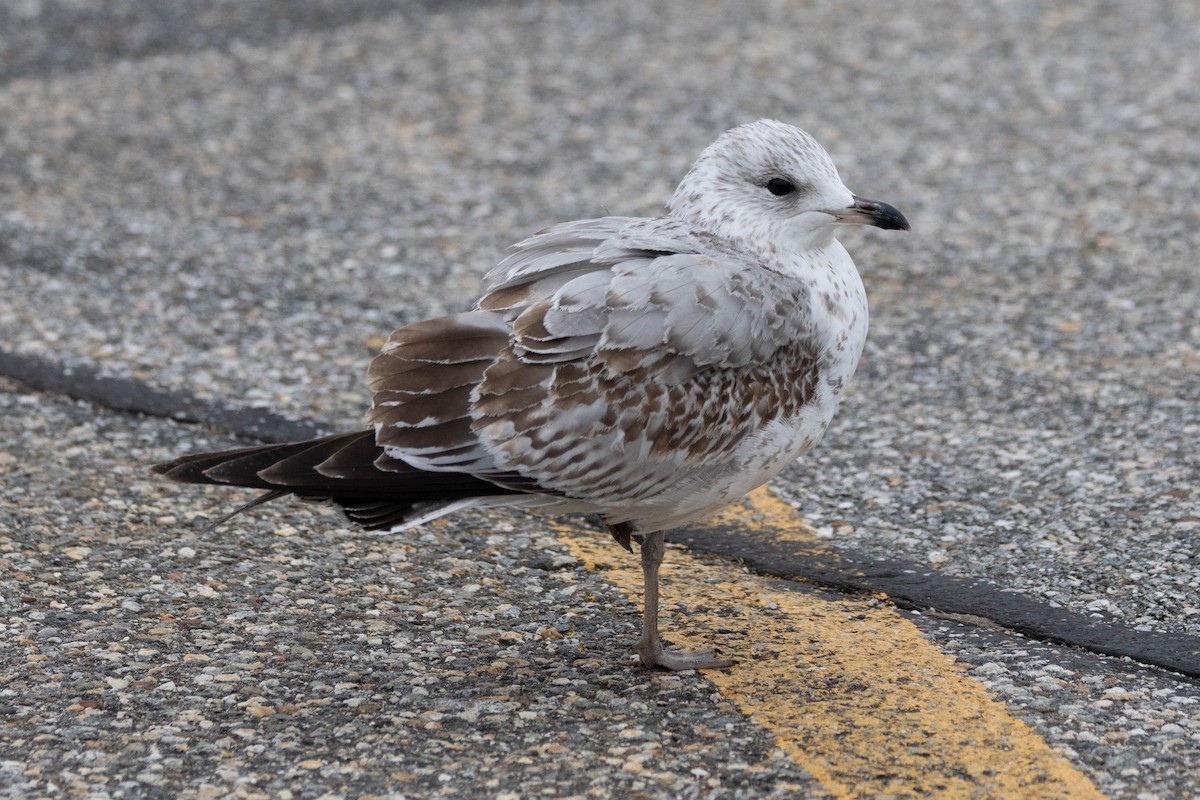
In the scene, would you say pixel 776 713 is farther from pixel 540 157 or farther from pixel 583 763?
pixel 540 157

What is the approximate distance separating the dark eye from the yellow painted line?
3.89 feet

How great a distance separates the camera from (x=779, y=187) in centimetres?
438

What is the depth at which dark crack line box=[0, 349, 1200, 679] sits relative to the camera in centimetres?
432

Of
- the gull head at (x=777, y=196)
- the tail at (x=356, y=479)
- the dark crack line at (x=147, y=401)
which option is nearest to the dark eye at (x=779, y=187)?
the gull head at (x=777, y=196)

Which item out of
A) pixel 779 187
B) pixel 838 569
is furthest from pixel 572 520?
pixel 779 187

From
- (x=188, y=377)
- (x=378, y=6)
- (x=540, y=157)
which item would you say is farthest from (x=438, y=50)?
(x=188, y=377)

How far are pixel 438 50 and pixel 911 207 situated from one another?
3.25m

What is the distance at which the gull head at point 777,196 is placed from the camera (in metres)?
4.36

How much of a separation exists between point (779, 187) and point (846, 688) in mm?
1382

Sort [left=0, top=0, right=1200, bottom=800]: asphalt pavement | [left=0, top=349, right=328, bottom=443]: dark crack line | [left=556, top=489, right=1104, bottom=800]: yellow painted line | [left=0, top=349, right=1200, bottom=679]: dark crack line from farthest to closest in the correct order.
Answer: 1. [left=0, top=349, right=328, bottom=443]: dark crack line
2. [left=0, top=349, right=1200, bottom=679]: dark crack line
3. [left=0, top=0, right=1200, bottom=800]: asphalt pavement
4. [left=556, top=489, right=1104, bottom=800]: yellow painted line

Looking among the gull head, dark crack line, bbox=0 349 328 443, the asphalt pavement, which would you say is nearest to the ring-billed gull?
the gull head

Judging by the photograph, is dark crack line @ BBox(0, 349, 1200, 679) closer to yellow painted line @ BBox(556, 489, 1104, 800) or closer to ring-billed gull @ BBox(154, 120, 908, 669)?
yellow painted line @ BBox(556, 489, 1104, 800)

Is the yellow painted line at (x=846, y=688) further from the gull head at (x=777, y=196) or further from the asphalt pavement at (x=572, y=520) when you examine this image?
the gull head at (x=777, y=196)

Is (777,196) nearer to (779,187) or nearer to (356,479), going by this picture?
(779,187)
